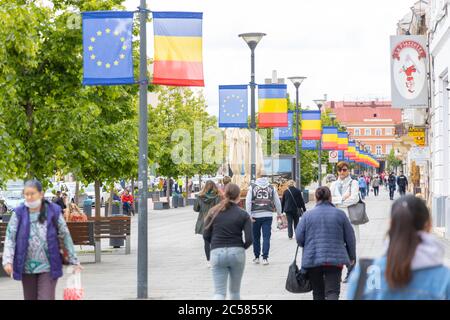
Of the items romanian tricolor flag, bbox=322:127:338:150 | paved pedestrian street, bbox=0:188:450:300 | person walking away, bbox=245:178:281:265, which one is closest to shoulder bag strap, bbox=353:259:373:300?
paved pedestrian street, bbox=0:188:450:300

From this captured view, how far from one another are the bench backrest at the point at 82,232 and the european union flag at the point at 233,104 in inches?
336

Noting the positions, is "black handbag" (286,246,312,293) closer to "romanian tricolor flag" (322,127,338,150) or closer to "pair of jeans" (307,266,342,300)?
"pair of jeans" (307,266,342,300)

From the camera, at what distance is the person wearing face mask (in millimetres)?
9117

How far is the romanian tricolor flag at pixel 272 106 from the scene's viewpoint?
2973 cm

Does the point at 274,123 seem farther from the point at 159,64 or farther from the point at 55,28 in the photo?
the point at 159,64

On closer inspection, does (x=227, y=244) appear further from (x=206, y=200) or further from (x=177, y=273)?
(x=206, y=200)

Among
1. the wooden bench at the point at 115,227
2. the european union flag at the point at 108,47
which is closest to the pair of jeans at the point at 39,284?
the european union flag at the point at 108,47

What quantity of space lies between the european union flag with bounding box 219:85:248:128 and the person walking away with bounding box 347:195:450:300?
21.9m

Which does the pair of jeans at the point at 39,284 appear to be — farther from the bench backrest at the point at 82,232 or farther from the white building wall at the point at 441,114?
the white building wall at the point at 441,114

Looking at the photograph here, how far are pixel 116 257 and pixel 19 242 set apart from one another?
12882 millimetres

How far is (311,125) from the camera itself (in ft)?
141

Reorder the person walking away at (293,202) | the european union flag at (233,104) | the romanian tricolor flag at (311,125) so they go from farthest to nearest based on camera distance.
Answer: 1. the romanian tricolor flag at (311,125)
2. the european union flag at (233,104)
3. the person walking away at (293,202)

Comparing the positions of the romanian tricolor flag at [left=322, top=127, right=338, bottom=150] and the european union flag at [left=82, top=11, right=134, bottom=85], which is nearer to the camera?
the european union flag at [left=82, top=11, right=134, bottom=85]

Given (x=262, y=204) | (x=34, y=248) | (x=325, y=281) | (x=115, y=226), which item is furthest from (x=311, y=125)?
(x=34, y=248)
